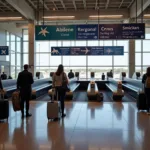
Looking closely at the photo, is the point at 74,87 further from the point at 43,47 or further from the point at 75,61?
the point at 43,47

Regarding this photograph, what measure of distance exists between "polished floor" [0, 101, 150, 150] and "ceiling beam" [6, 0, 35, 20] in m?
10.1

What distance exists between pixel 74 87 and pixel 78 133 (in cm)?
1112

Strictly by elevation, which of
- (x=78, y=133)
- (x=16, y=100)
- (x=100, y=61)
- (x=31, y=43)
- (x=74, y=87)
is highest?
(x=31, y=43)

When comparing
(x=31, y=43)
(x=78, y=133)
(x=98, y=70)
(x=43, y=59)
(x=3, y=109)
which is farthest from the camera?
(x=43, y=59)

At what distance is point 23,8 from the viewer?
58.2 ft

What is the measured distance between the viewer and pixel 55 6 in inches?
771

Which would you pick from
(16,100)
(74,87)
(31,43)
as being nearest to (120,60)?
(31,43)

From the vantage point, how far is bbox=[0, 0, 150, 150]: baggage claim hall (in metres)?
5.23

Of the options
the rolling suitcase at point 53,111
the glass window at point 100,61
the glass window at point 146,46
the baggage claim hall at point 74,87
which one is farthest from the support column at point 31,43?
the rolling suitcase at point 53,111

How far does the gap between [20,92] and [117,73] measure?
21757 mm

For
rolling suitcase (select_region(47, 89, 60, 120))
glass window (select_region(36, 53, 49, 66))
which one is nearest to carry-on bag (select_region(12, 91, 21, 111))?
rolling suitcase (select_region(47, 89, 60, 120))

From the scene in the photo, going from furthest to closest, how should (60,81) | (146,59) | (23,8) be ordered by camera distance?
(146,59)
(23,8)
(60,81)

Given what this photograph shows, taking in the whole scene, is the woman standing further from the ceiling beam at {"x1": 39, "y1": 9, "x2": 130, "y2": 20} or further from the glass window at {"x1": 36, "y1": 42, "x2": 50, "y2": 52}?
the glass window at {"x1": 36, "y1": 42, "x2": 50, "y2": 52}

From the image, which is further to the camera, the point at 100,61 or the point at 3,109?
the point at 100,61
